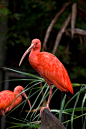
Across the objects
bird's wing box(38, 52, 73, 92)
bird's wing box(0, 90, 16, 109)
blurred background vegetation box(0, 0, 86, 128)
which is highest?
blurred background vegetation box(0, 0, 86, 128)

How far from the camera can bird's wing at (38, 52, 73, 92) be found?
1.93m

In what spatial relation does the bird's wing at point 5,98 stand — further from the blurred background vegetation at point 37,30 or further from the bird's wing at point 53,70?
the blurred background vegetation at point 37,30

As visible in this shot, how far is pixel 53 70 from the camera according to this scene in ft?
6.41

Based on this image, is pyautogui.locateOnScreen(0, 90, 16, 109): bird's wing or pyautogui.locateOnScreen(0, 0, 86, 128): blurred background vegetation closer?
pyautogui.locateOnScreen(0, 90, 16, 109): bird's wing

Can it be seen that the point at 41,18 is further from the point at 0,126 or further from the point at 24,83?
the point at 0,126

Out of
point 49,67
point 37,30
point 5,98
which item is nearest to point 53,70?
point 49,67

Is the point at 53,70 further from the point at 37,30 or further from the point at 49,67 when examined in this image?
the point at 37,30

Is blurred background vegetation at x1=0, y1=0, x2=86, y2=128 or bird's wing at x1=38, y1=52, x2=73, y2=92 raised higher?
blurred background vegetation at x1=0, y1=0, x2=86, y2=128

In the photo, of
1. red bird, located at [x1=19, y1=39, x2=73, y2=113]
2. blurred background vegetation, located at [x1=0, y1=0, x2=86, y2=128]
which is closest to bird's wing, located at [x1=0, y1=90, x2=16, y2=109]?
red bird, located at [x1=19, y1=39, x2=73, y2=113]

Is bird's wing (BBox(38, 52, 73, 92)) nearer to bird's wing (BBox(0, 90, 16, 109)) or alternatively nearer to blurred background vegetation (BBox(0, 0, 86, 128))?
bird's wing (BBox(0, 90, 16, 109))

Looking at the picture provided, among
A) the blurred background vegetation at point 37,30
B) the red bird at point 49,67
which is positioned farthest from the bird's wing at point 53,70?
the blurred background vegetation at point 37,30

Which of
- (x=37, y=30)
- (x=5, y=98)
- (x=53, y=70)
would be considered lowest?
(x=5, y=98)

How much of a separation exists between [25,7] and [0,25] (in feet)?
2.56

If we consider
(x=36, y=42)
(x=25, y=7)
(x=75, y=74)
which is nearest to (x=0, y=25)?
(x=25, y=7)
